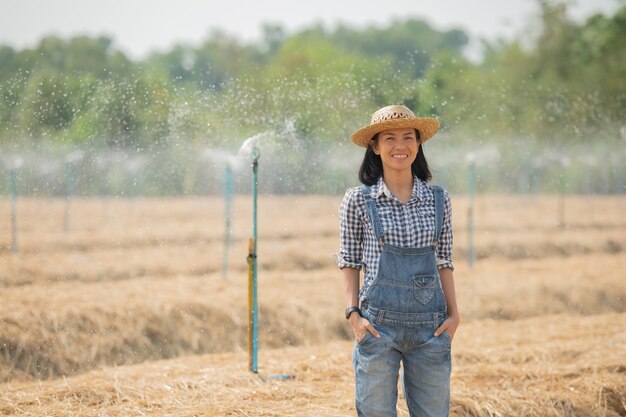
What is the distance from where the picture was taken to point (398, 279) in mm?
3131

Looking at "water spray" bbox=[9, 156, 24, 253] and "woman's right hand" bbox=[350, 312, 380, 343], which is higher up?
"water spray" bbox=[9, 156, 24, 253]

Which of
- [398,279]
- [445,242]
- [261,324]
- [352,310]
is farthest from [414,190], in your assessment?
[261,324]

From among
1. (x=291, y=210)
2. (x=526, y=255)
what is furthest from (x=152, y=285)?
(x=291, y=210)

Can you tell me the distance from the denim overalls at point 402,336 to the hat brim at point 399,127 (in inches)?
11.8

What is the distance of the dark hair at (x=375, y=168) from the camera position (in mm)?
3343

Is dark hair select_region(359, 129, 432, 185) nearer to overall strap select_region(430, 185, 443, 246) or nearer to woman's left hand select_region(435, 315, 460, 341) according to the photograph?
overall strap select_region(430, 185, 443, 246)

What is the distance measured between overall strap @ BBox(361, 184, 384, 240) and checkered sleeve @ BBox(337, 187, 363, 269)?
0.10ft

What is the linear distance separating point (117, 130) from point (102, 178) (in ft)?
19.4

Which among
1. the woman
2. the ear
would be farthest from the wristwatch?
the ear

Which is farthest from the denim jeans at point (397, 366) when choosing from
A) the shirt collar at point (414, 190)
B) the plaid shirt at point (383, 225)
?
the shirt collar at point (414, 190)

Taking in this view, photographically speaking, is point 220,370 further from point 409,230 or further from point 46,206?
point 46,206

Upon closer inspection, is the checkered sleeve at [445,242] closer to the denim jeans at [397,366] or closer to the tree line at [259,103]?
the denim jeans at [397,366]

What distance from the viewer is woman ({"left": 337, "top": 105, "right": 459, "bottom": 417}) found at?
312 centimetres

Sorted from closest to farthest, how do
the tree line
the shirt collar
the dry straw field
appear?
the shirt collar
the dry straw field
the tree line
